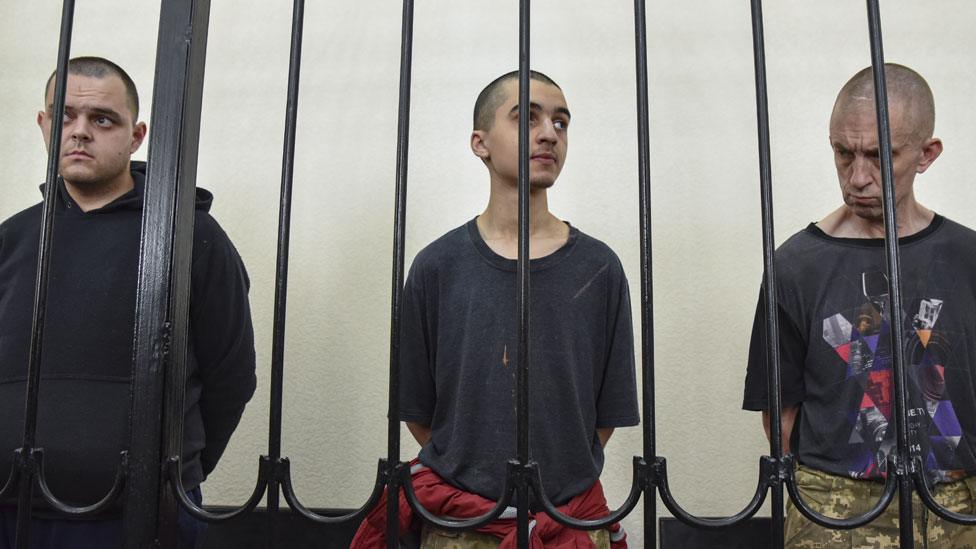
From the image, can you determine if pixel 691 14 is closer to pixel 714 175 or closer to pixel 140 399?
pixel 714 175

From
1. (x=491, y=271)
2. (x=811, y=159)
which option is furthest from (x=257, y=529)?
(x=811, y=159)

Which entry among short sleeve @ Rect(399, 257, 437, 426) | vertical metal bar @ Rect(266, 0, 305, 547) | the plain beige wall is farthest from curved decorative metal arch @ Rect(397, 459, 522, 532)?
the plain beige wall

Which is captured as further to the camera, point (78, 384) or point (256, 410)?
point (256, 410)

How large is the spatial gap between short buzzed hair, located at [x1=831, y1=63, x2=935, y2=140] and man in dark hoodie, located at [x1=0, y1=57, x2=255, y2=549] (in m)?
1.15

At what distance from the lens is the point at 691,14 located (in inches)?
86.5

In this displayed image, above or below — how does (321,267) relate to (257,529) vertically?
above

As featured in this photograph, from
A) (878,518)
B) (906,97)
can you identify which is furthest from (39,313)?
(906,97)

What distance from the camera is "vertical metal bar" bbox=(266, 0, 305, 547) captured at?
94 centimetres

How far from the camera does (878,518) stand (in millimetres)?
1391

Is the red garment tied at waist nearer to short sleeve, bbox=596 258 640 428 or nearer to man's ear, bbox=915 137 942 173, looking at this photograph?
short sleeve, bbox=596 258 640 428

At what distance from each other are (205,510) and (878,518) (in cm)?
108

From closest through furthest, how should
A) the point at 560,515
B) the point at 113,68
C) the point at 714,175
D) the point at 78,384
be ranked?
1. the point at 560,515
2. the point at 78,384
3. the point at 113,68
4. the point at 714,175

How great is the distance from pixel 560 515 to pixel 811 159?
1.55 metres

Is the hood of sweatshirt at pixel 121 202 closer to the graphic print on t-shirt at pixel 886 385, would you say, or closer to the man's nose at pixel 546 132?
the man's nose at pixel 546 132
